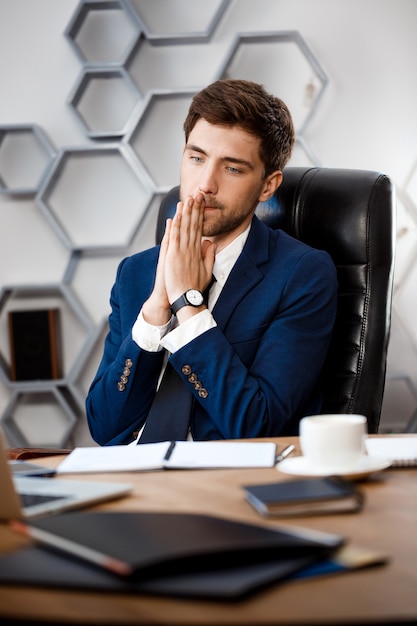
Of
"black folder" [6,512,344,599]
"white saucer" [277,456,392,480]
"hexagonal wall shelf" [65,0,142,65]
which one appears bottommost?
"black folder" [6,512,344,599]

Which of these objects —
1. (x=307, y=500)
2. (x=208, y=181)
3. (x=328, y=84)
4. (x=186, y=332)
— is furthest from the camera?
(x=328, y=84)

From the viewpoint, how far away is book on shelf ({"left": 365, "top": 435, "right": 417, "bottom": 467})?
42.5 inches

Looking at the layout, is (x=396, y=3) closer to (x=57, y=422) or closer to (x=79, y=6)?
(x=79, y=6)

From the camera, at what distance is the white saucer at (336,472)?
1001mm

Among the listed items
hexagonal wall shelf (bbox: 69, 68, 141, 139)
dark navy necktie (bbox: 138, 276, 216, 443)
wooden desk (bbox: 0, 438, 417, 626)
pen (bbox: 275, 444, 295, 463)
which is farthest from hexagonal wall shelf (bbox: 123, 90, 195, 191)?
wooden desk (bbox: 0, 438, 417, 626)

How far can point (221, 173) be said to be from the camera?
1.91 meters

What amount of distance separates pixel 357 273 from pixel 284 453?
0.82m

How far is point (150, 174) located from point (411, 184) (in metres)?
1.12

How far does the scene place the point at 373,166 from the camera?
3.65 m

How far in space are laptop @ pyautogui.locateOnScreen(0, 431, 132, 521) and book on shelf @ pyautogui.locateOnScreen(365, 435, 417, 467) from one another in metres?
0.35

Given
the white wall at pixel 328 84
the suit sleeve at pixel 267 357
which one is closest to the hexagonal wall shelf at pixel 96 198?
the white wall at pixel 328 84

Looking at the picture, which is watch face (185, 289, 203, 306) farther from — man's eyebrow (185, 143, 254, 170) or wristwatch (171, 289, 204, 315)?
man's eyebrow (185, 143, 254, 170)

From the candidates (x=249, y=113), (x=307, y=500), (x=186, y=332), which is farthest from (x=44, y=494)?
(x=249, y=113)

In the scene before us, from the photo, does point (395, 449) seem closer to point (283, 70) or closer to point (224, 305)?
point (224, 305)
